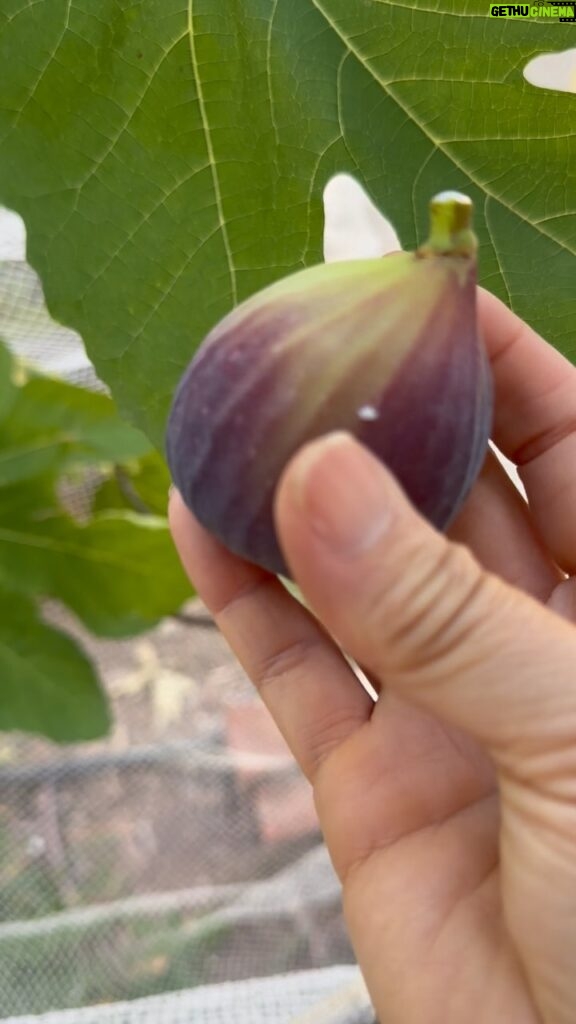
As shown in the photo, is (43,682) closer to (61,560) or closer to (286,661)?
(61,560)

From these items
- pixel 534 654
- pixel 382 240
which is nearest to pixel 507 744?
pixel 534 654

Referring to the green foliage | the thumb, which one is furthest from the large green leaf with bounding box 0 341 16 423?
the thumb

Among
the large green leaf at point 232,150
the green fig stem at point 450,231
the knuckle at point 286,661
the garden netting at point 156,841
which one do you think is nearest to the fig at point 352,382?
the green fig stem at point 450,231

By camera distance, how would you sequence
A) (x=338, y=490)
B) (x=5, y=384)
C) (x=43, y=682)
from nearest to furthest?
1. (x=338, y=490)
2. (x=5, y=384)
3. (x=43, y=682)

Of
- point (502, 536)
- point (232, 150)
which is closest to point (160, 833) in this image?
point (502, 536)

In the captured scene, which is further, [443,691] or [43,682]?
[43,682]

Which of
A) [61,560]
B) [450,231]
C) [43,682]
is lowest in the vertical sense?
[43,682]

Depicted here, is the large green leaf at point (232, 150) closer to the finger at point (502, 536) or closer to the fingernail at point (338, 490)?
the finger at point (502, 536)
